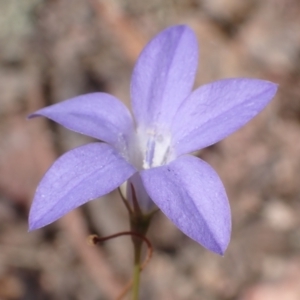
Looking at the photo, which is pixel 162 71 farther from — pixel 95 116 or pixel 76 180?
pixel 76 180

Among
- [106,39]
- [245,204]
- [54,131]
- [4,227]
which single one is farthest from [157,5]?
[4,227]

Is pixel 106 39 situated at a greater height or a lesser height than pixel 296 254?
greater

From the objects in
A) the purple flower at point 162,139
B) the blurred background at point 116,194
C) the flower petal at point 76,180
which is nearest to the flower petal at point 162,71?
the purple flower at point 162,139

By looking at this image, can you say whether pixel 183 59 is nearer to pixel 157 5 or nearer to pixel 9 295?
pixel 9 295

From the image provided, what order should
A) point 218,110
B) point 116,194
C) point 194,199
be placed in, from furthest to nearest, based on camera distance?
1. point 116,194
2. point 218,110
3. point 194,199

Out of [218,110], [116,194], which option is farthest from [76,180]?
[116,194]

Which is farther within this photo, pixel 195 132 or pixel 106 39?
pixel 106 39

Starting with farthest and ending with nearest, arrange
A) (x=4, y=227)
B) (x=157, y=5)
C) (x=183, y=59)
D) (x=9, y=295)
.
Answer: (x=157, y=5), (x=4, y=227), (x=9, y=295), (x=183, y=59)
